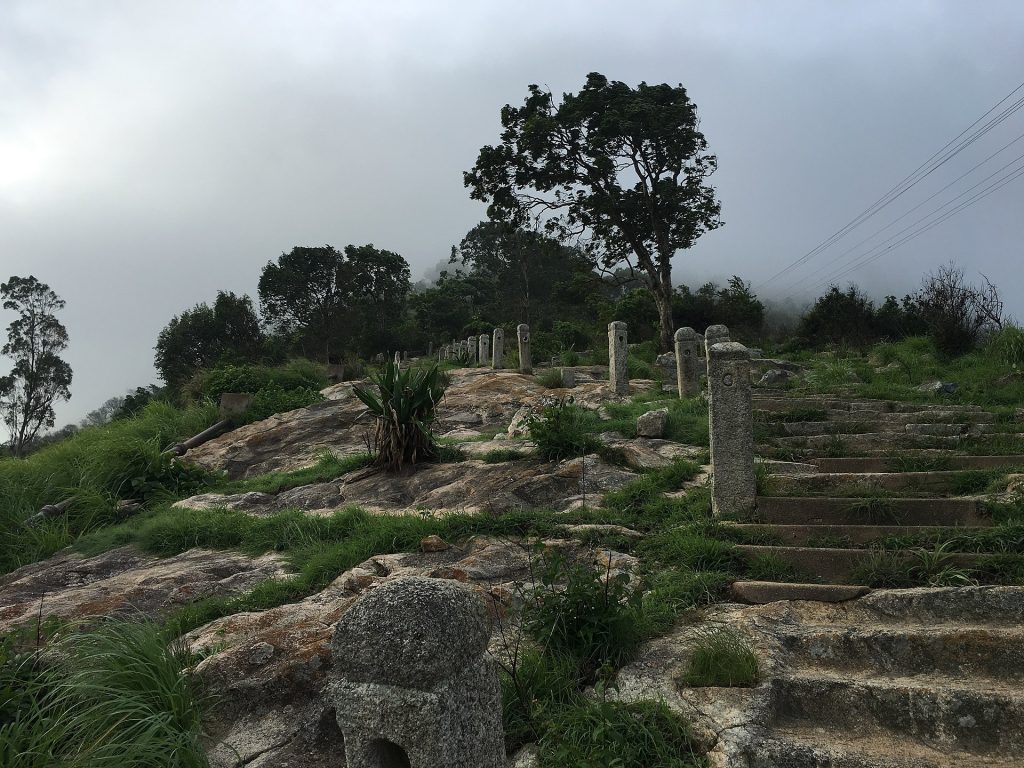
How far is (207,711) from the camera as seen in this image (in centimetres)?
375

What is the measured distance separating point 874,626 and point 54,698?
15.5 ft

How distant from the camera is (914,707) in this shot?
341 centimetres

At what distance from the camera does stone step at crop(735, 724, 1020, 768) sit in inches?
120

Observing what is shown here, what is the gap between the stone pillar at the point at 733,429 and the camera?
5.86 meters

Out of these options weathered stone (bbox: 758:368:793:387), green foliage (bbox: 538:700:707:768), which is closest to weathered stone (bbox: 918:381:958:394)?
weathered stone (bbox: 758:368:793:387)

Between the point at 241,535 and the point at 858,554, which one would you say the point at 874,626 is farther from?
the point at 241,535

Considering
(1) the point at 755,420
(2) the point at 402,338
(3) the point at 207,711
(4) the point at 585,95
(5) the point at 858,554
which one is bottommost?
(3) the point at 207,711

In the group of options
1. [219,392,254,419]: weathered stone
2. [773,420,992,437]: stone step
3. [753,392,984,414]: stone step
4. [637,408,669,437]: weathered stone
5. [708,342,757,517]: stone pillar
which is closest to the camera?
[708,342,757,517]: stone pillar

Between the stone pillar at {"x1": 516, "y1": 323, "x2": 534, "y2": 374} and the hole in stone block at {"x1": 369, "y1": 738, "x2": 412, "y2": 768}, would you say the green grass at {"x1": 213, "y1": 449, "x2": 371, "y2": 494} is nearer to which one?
the hole in stone block at {"x1": 369, "y1": 738, "x2": 412, "y2": 768}

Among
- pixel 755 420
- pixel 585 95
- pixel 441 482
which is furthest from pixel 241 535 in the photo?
pixel 585 95

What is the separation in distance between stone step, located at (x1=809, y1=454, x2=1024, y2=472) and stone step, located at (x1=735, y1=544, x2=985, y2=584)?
8.04ft

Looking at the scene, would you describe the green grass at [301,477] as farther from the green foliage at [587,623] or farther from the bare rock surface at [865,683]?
the bare rock surface at [865,683]

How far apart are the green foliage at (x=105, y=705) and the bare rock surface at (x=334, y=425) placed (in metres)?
7.19

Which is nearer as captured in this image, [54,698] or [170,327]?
[54,698]
